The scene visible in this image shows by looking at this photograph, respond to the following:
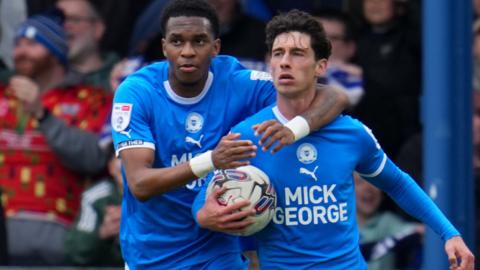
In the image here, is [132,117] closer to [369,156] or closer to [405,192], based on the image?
[369,156]

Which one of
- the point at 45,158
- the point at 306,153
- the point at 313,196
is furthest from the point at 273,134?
the point at 45,158

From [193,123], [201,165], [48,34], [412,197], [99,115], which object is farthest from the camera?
[48,34]

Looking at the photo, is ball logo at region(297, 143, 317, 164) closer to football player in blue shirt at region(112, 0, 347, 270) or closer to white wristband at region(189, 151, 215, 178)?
football player in blue shirt at region(112, 0, 347, 270)

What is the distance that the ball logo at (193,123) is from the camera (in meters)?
6.77

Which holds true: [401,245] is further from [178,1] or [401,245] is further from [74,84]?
[178,1]

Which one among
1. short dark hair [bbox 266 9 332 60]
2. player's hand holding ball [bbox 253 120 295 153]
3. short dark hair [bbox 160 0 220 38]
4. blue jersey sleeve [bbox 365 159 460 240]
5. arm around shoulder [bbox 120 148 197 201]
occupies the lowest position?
blue jersey sleeve [bbox 365 159 460 240]

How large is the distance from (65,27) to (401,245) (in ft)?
8.50

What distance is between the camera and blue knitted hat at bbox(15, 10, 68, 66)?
9797 mm

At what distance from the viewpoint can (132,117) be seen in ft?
21.9

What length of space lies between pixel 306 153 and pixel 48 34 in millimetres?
3602

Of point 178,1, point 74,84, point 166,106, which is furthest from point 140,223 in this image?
point 74,84

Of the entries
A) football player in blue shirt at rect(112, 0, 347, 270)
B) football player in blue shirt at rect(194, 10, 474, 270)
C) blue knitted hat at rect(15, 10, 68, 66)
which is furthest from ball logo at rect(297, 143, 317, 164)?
blue knitted hat at rect(15, 10, 68, 66)

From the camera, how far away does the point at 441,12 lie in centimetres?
846

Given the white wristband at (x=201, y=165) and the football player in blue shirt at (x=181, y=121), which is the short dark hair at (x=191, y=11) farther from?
the white wristband at (x=201, y=165)
